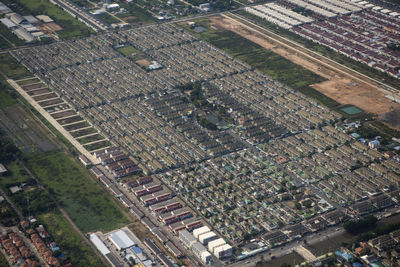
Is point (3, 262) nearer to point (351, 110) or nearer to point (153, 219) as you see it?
point (153, 219)

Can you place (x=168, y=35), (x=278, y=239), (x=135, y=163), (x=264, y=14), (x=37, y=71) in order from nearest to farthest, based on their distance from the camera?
(x=278, y=239) → (x=135, y=163) → (x=37, y=71) → (x=168, y=35) → (x=264, y=14)

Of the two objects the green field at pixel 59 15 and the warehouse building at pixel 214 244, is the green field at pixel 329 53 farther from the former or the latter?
the warehouse building at pixel 214 244

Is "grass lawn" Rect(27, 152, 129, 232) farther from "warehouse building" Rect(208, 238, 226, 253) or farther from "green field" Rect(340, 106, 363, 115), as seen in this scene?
"green field" Rect(340, 106, 363, 115)

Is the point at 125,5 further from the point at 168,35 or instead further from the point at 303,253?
the point at 303,253

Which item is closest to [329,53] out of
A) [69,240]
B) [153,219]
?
[153,219]

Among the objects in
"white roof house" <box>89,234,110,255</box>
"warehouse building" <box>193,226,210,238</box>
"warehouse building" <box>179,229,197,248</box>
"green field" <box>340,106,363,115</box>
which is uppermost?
"green field" <box>340,106,363,115</box>

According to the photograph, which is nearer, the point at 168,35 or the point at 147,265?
the point at 147,265

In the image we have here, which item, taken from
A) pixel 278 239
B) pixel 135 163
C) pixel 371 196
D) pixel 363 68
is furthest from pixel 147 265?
pixel 363 68

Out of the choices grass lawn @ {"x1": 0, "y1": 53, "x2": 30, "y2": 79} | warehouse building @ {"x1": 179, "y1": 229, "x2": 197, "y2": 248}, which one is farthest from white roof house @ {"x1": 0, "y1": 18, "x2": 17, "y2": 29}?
warehouse building @ {"x1": 179, "y1": 229, "x2": 197, "y2": 248}
